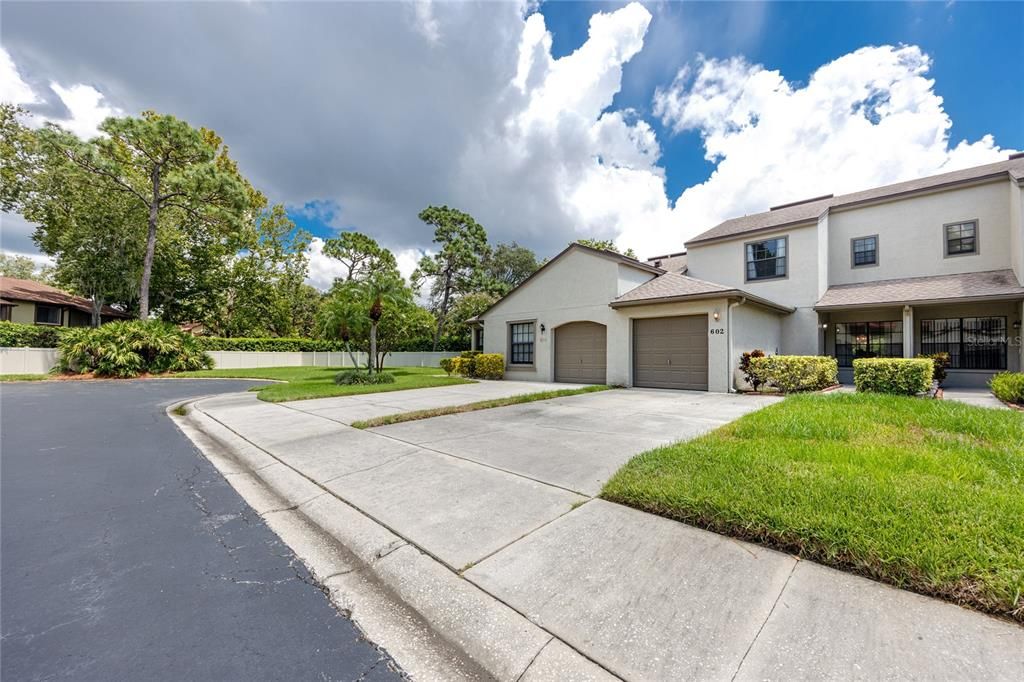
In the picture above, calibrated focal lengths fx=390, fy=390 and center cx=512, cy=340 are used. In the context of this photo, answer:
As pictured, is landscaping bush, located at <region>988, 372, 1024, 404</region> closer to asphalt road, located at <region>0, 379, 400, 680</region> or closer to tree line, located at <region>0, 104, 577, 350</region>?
asphalt road, located at <region>0, 379, 400, 680</region>

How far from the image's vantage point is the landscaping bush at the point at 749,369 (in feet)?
36.7

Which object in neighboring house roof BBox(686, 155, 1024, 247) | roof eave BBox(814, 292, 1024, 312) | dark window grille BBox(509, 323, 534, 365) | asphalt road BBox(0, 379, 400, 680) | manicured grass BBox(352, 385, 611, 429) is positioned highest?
neighboring house roof BBox(686, 155, 1024, 247)

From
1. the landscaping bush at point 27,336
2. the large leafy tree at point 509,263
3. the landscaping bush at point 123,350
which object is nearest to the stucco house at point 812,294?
the landscaping bush at point 123,350

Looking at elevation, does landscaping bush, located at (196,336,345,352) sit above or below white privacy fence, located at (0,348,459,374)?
above

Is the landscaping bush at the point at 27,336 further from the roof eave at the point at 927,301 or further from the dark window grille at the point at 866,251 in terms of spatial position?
the dark window grille at the point at 866,251

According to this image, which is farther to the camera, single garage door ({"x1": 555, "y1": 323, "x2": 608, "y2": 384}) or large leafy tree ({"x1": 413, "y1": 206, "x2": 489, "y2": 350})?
large leafy tree ({"x1": 413, "y1": 206, "x2": 489, "y2": 350})

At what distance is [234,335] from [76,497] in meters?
30.5

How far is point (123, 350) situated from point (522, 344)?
18673mm

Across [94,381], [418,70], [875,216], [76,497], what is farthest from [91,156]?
[875,216]

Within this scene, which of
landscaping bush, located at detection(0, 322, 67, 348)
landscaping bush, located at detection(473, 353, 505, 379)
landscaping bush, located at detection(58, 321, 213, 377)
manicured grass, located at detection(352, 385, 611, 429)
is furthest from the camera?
landscaping bush, located at detection(0, 322, 67, 348)

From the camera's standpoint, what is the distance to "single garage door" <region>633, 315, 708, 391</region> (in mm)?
12039

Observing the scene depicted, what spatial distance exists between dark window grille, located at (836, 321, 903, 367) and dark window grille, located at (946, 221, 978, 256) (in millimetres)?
2875

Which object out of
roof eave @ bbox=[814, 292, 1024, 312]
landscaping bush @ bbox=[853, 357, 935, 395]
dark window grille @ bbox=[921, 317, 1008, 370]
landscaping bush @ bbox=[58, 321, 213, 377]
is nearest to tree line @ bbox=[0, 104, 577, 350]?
landscaping bush @ bbox=[58, 321, 213, 377]

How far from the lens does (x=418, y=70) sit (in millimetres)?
11523
